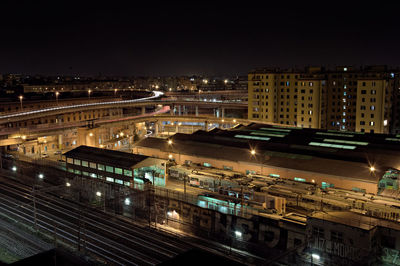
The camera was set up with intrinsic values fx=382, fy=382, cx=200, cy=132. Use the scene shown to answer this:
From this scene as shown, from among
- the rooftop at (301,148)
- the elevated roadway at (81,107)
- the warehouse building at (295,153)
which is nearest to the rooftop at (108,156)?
the warehouse building at (295,153)

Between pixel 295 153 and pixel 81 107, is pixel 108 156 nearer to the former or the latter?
pixel 295 153

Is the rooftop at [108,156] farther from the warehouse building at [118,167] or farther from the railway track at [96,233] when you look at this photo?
the railway track at [96,233]

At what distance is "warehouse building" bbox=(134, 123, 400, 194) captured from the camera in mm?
13148

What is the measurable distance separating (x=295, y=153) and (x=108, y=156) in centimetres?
735

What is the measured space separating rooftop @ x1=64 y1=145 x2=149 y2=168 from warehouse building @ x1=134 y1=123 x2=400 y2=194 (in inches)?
127

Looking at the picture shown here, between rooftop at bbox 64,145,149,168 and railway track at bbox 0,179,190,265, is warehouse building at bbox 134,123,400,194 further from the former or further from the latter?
railway track at bbox 0,179,190,265

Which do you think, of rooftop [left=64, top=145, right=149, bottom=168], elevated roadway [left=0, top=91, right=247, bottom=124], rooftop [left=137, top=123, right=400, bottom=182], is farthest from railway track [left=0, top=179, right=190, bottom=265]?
elevated roadway [left=0, top=91, right=247, bottom=124]

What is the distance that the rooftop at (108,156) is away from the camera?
45.1 ft

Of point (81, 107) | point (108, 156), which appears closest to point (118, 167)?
point (108, 156)

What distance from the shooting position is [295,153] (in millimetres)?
15297

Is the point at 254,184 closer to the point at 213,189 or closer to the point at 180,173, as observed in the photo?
the point at 213,189

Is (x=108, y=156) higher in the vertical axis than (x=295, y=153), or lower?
higher

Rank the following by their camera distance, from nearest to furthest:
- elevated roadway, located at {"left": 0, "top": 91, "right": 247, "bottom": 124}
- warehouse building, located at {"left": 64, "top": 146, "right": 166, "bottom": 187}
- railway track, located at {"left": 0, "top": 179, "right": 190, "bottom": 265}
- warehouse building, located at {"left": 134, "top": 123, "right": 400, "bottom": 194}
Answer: railway track, located at {"left": 0, "top": 179, "right": 190, "bottom": 265} → warehouse building, located at {"left": 134, "top": 123, "right": 400, "bottom": 194} → warehouse building, located at {"left": 64, "top": 146, "right": 166, "bottom": 187} → elevated roadway, located at {"left": 0, "top": 91, "right": 247, "bottom": 124}

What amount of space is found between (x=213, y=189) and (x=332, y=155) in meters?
4.93
